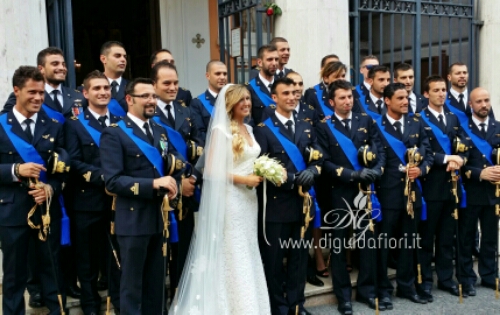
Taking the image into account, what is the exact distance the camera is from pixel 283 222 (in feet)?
15.3

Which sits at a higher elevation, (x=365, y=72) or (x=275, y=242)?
(x=365, y=72)

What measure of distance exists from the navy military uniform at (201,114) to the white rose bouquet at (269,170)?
0.80 m

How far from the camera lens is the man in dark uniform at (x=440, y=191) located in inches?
214

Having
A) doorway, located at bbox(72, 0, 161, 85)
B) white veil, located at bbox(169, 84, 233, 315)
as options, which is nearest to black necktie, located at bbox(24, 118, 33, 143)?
white veil, located at bbox(169, 84, 233, 315)

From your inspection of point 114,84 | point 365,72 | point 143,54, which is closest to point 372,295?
point 365,72

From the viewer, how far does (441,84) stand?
552 cm

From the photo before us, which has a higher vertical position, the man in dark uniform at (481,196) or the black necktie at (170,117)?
the black necktie at (170,117)

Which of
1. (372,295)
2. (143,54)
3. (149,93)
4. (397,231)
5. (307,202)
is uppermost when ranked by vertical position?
(143,54)

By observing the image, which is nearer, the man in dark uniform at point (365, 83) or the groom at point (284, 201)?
the groom at point (284, 201)

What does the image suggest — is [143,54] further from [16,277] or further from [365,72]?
[16,277]

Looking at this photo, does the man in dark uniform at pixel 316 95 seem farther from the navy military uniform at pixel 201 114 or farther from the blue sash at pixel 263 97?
the navy military uniform at pixel 201 114

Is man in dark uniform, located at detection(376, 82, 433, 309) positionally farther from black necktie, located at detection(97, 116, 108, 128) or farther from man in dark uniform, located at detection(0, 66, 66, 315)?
man in dark uniform, located at detection(0, 66, 66, 315)

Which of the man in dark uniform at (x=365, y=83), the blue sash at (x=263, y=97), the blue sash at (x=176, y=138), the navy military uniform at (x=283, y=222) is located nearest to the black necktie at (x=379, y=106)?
the man in dark uniform at (x=365, y=83)

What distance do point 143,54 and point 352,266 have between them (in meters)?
6.42
